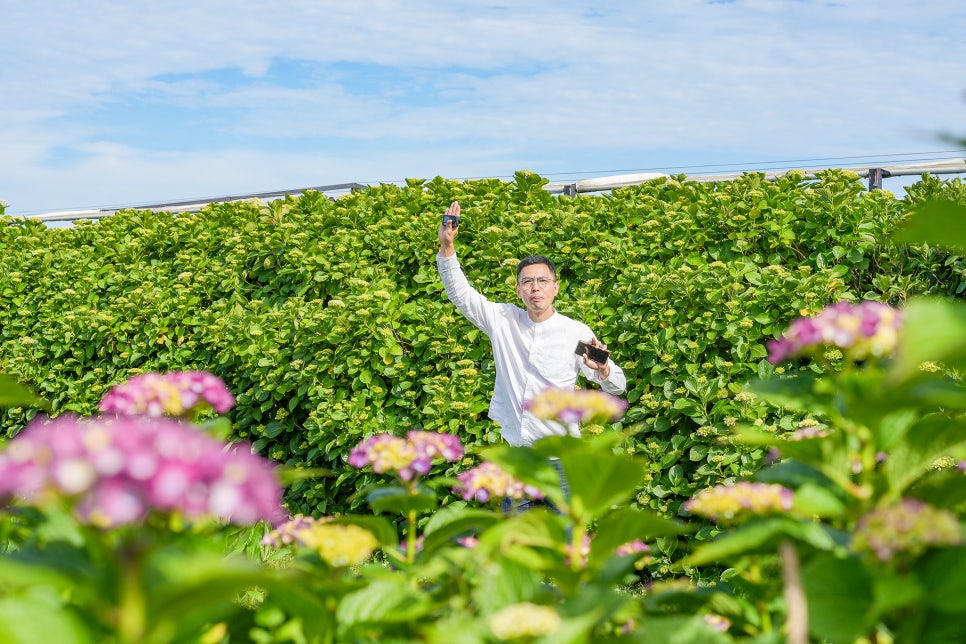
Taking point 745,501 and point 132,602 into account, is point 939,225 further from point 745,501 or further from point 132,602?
point 132,602

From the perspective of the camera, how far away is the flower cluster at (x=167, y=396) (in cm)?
169

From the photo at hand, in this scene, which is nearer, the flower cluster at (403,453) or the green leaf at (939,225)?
the green leaf at (939,225)

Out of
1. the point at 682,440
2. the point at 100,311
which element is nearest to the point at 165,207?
the point at 100,311

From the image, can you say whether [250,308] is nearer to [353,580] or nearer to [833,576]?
[353,580]

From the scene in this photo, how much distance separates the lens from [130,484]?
0.98m

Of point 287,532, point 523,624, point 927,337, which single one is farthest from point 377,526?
point 927,337

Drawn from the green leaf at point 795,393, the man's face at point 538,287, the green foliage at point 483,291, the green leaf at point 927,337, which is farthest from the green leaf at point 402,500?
the man's face at point 538,287

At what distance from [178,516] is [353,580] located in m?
0.36

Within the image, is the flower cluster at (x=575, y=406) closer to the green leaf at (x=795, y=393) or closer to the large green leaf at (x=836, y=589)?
the green leaf at (x=795, y=393)

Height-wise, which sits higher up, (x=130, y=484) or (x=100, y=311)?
(x=130, y=484)

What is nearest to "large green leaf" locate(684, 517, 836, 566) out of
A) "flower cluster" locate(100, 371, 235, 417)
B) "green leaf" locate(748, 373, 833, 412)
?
"green leaf" locate(748, 373, 833, 412)

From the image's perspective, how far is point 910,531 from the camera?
3.99ft

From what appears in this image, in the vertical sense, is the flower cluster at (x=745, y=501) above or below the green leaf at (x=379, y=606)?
above

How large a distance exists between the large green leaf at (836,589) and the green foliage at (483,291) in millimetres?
2888
